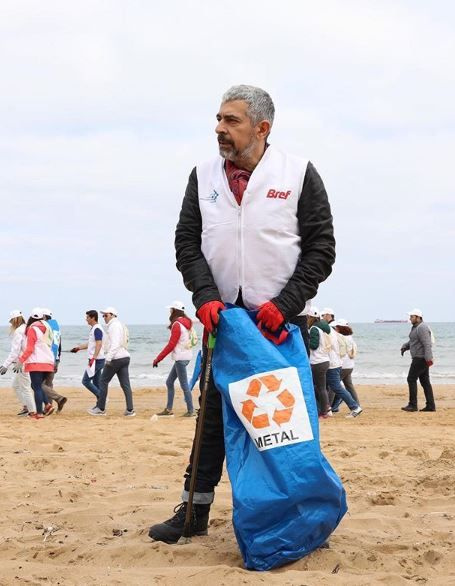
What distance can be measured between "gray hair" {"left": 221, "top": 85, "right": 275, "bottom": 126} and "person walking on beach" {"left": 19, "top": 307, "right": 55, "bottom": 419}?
8848 mm

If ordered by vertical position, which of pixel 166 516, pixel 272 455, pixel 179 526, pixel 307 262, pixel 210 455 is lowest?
pixel 166 516

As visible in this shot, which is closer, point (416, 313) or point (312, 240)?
point (312, 240)

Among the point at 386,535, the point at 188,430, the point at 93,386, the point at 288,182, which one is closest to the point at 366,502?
the point at 386,535

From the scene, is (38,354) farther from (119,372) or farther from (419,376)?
(419,376)

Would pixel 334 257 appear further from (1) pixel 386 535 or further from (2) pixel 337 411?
(2) pixel 337 411

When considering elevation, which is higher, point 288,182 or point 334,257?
point 288,182

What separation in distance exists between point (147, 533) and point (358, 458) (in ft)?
9.76

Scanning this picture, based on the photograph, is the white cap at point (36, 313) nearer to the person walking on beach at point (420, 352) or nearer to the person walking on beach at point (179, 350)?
the person walking on beach at point (179, 350)

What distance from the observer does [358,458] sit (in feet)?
Answer: 21.5

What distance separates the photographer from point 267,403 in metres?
3.45

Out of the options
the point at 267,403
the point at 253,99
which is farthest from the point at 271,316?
the point at 253,99

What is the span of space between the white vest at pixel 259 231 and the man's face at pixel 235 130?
11 centimetres

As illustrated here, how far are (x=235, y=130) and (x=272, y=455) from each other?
1.49 metres

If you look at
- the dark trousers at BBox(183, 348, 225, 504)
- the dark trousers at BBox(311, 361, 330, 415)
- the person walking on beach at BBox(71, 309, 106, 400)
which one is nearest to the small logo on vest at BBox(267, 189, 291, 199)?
the dark trousers at BBox(183, 348, 225, 504)
